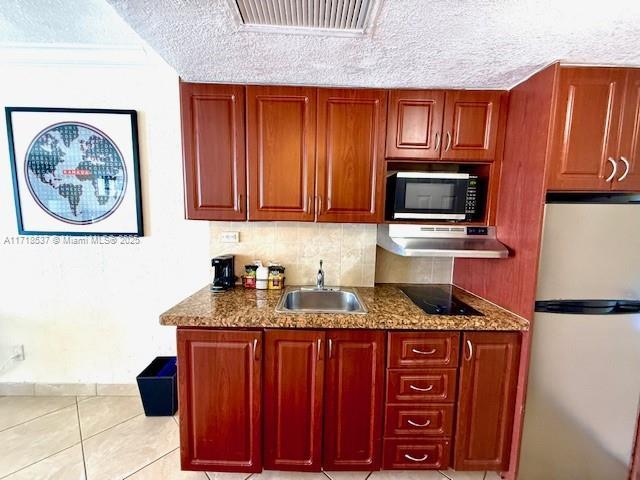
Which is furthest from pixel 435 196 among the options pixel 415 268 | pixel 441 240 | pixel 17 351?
pixel 17 351

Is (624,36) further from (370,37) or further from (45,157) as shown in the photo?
(45,157)

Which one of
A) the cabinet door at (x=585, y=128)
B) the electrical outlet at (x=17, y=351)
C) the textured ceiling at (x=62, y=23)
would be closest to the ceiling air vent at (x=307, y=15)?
the textured ceiling at (x=62, y=23)

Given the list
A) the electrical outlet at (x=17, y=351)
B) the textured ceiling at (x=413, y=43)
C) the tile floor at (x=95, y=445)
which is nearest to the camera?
the textured ceiling at (x=413, y=43)

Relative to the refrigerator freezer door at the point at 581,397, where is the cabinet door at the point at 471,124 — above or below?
above

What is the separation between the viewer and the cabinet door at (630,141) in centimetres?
127

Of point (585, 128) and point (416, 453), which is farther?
point (416, 453)

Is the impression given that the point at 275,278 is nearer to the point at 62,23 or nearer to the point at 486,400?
the point at 486,400

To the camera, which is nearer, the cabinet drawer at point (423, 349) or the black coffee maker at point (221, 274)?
the cabinet drawer at point (423, 349)

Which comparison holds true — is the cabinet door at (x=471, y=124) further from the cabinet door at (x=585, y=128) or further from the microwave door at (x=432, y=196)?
the cabinet door at (x=585, y=128)

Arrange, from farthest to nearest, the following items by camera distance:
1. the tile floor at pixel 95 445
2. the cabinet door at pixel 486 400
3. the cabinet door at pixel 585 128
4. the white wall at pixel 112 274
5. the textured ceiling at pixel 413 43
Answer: the white wall at pixel 112 274 → the tile floor at pixel 95 445 → the cabinet door at pixel 486 400 → the cabinet door at pixel 585 128 → the textured ceiling at pixel 413 43

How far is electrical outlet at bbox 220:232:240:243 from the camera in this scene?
1.92 m

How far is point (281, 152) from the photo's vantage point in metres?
1.58

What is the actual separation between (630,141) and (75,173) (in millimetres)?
3314

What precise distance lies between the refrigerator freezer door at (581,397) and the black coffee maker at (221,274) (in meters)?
1.80
